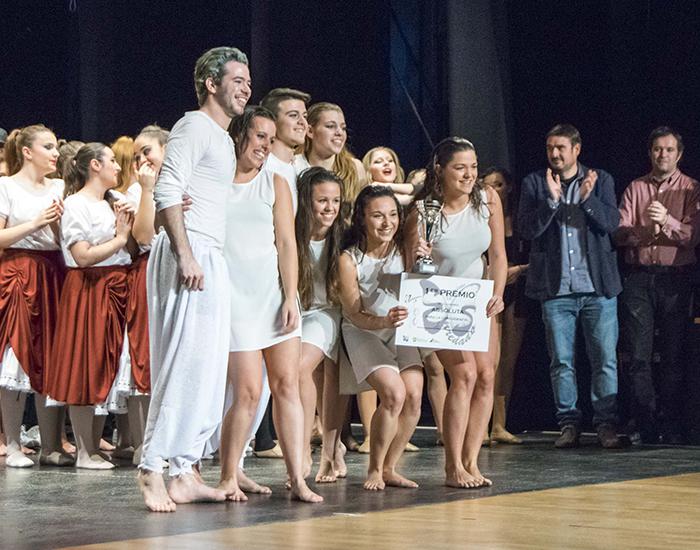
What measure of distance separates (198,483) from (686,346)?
3.61m

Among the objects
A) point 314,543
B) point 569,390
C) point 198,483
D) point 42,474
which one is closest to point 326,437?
point 198,483

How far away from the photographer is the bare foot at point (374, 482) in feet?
16.5

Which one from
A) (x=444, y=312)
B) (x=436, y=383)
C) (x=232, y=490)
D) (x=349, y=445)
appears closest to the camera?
(x=232, y=490)

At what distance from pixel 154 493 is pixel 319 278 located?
4.05 feet

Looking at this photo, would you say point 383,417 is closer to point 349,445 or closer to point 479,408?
point 479,408

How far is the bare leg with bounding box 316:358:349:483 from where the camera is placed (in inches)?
211

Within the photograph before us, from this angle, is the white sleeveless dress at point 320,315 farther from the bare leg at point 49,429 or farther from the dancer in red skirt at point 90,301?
the bare leg at point 49,429

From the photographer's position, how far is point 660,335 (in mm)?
7352

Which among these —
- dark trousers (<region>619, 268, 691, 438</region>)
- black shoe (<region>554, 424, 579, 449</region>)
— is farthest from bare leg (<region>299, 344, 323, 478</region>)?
dark trousers (<region>619, 268, 691, 438</region>)

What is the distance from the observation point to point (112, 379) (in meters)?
6.01

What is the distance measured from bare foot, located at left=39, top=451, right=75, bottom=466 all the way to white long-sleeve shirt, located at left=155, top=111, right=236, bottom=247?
1.95 m

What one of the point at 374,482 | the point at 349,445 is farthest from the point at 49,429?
the point at 374,482

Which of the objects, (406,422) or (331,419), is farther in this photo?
→ (331,419)

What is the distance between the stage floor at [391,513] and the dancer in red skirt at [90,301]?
0.32 metres
